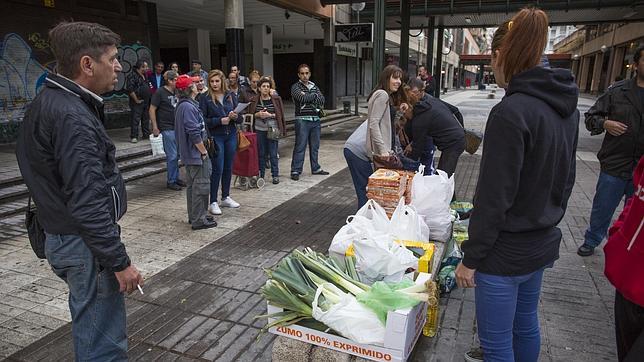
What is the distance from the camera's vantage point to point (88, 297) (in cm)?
203

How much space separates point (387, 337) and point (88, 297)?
149 cm

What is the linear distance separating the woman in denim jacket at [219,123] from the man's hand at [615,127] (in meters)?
4.11

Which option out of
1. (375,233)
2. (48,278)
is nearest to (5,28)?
(48,278)

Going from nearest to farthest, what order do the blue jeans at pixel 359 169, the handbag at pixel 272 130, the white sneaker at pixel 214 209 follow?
the blue jeans at pixel 359 169 < the white sneaker at pixel 214 209 < the handbag at pixel 272 130

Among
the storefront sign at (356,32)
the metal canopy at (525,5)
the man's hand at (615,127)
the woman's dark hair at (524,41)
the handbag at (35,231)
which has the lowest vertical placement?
the handbag at (35,231)

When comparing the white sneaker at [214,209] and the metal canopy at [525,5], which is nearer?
the white sneaker at [214,209]

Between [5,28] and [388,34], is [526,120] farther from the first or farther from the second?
[388,34]

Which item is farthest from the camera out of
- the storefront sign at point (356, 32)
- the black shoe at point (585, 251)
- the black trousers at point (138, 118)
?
the storefront sign at point (356, 32)

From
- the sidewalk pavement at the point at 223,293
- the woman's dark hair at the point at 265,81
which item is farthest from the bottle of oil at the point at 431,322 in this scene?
the woman's dark hair at the point at 265,81

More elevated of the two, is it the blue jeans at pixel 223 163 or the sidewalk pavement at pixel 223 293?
the blue jeans at pixel 223 163

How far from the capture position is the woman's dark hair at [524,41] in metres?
1.76

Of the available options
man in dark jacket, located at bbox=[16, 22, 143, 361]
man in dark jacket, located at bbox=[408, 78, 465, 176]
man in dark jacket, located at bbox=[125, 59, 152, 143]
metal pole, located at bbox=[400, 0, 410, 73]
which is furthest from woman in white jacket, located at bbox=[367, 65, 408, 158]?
metal pole, located at bbox=[400, 0, 410, 73]

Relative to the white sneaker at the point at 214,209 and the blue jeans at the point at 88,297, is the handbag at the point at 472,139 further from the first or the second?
the blue jeans at the point at 88,297

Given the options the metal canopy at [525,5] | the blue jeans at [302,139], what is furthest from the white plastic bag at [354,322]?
the metal canopy at [525,5]
